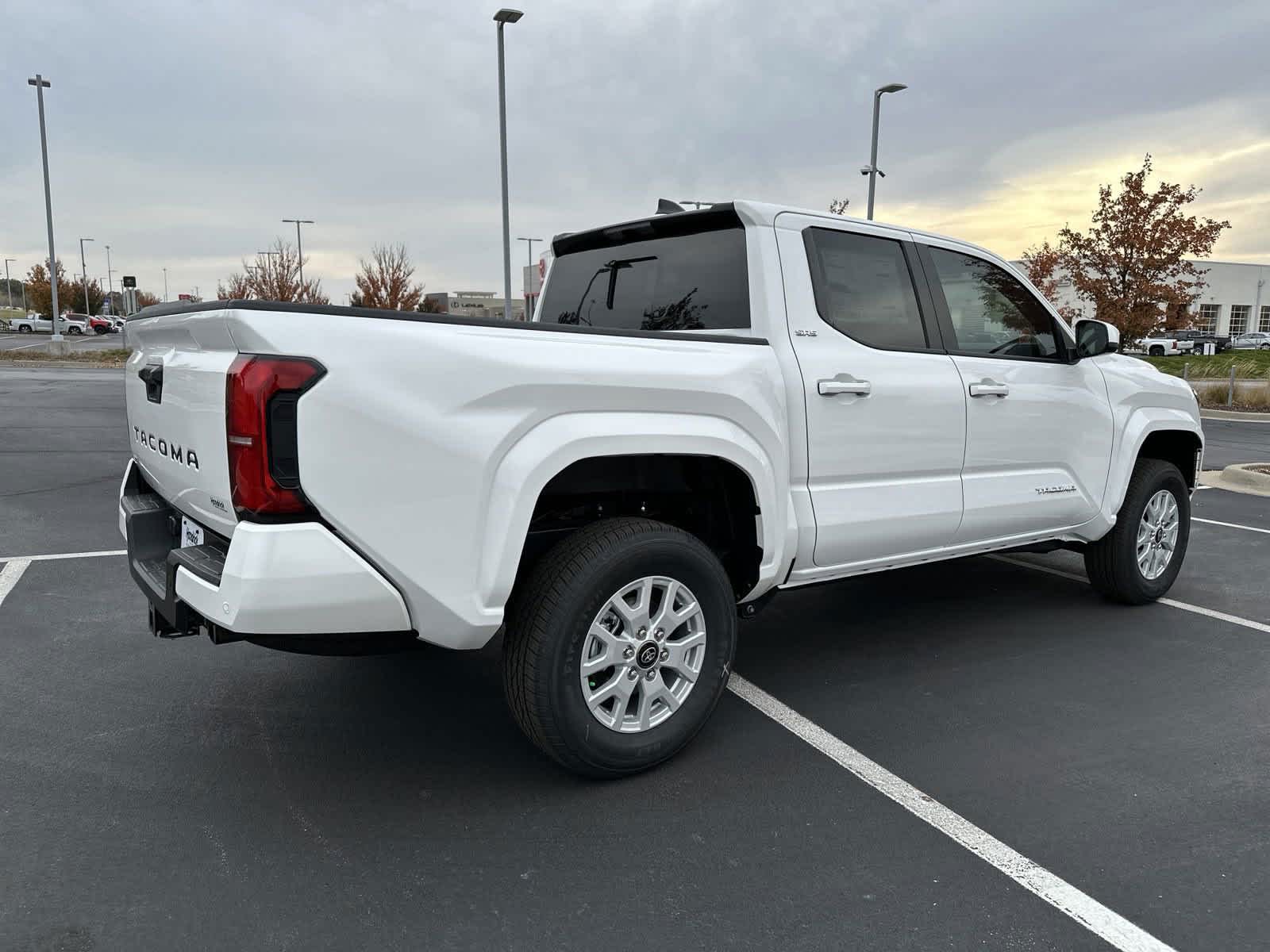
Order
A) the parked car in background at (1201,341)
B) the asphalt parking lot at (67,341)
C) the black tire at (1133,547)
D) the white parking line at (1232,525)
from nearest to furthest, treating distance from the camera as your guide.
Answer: the black tire at (1133,547) → the white parking line at (1232,525) → the asphalt parking lot at (67,341) → the parked car in background at (1201,341)

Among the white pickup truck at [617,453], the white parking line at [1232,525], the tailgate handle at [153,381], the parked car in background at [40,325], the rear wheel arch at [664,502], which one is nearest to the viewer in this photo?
the white pickup truck at [617,453]

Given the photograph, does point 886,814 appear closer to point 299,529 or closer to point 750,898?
point 750,898

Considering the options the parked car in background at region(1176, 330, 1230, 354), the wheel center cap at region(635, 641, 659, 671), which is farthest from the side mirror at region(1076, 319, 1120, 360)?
the parked car in background at region(1176, 330, 1230, 354)

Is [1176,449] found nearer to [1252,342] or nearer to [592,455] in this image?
[592,455]

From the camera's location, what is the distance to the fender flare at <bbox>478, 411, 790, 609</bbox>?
279 cm

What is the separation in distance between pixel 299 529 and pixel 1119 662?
382 centimetres

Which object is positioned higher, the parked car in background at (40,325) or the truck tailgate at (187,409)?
the parked car in background at (40,325)

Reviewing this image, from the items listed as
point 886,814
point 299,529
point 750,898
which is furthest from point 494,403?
point 886,814

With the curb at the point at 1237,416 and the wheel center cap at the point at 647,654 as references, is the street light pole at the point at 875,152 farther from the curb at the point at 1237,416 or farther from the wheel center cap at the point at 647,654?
the wheel center cap at the point at 647,654

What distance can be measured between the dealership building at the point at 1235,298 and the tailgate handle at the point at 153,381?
74.5 metres

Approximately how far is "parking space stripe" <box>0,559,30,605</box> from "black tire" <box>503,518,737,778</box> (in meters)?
3.69

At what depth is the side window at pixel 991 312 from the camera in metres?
4.37

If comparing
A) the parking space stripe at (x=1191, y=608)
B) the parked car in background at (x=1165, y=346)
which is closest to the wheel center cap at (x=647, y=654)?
the parking space stripe at (x=1191, y=608)

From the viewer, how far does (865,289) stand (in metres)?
3.96
